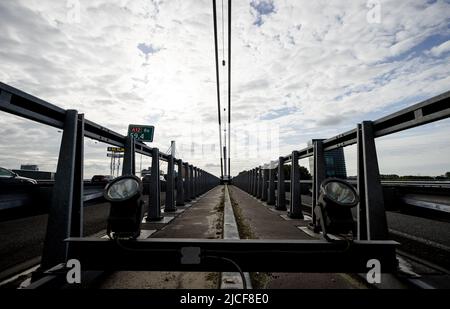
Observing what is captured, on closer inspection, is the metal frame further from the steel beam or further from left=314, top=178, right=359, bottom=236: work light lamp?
left=314, top=178, right=359, bottom=236: work light lamp

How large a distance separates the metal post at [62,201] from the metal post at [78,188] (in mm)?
68

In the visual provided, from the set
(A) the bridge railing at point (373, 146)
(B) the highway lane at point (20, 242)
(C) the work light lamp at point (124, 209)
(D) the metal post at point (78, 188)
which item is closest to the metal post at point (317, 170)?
(A) the bridge railing at point (373, 146)

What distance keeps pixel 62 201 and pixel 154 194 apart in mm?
3015

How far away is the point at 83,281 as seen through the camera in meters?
1.87

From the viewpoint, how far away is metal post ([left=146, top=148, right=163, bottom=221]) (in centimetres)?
493

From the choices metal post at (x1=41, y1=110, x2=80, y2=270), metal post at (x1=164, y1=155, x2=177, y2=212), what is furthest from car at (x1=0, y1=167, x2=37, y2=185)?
metal post at (x1=41, y1=110, x2=80, y2=270)

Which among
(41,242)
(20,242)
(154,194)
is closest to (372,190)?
(154,194)

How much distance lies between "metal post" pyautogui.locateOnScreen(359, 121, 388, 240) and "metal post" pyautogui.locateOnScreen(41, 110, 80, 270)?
106 inches

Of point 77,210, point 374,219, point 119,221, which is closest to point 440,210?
point 374,219

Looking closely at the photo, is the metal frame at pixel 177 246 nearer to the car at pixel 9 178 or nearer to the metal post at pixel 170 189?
the metal post at pixel 170 189

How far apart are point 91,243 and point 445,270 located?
10.1 feet

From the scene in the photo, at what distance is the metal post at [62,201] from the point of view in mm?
1938

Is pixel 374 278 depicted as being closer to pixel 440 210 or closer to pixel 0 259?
pixel 440 210

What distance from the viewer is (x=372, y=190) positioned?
7.42 feet
